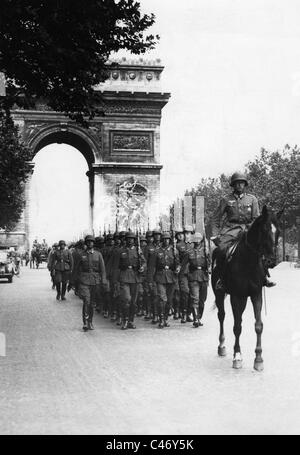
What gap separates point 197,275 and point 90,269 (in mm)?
2005

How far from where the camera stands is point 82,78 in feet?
44.5

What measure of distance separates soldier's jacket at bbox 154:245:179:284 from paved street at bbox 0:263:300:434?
104 centimetres

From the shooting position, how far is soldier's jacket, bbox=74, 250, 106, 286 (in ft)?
44.9

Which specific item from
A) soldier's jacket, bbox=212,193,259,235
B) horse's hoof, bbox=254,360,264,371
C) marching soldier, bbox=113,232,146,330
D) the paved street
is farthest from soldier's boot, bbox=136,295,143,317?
horse's hoof, bbox=254,360,264,371

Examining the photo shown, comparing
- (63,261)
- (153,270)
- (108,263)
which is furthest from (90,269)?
(63,261)

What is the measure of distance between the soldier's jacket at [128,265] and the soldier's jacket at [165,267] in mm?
297

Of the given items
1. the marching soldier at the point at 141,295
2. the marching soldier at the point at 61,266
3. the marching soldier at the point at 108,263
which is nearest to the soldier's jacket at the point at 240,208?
the marching soldier at the point at 108,263

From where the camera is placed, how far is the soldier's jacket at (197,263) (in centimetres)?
1424

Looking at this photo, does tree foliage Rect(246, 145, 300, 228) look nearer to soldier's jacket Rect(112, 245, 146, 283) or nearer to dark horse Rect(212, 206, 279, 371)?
soldier's jacket Rect(112, 245, 146, 283)

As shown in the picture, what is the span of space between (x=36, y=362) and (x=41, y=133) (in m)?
40.0

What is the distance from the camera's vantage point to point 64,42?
42.0ft

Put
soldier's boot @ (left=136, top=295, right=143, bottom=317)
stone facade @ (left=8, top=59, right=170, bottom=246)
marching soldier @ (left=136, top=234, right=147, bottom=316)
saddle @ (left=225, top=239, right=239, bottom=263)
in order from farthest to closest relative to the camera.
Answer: stone facade @ (left=8, top=59, right=170, bottom=246) < soldier's boot @ (left=136, top=295, right=143, bottom=317) < marching soldier @ (left=136, top=234, right=147, bottom=316) < saddle @ (left=225, top=239, right=239, bottom=263)

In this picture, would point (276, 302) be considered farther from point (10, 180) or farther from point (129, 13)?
point (10, 180)

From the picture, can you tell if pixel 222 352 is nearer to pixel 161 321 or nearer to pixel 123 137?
pixel 161 321
